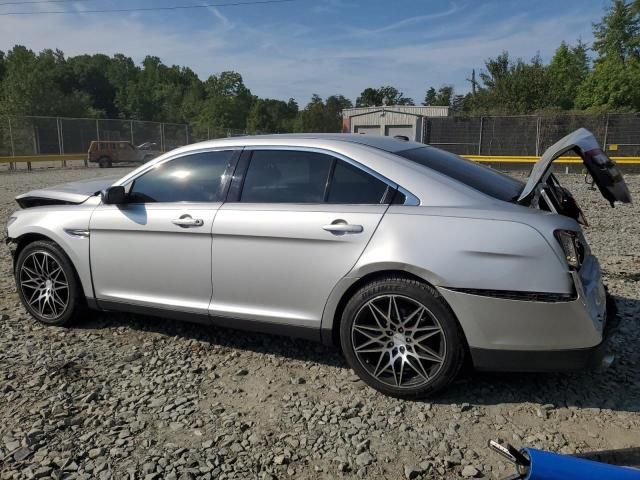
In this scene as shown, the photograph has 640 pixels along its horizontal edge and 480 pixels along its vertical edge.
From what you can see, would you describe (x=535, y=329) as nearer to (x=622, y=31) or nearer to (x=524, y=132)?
(x=524, y=132)

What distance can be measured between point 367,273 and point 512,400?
1202mm

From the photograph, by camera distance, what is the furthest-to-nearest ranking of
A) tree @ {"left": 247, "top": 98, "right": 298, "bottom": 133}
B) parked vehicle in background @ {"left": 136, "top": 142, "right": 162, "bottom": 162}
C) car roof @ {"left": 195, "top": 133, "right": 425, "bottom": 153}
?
1. tree @ {"left": 247, "top": 98, "right": 298, "bottom": 133}
2. parked vehicle in background @ {"left": 136, "top": 142, "right": 162, "bottom": 162}
3. car roof @ {"left": 195, "top": 133, "right": 425, "bottom": 153}

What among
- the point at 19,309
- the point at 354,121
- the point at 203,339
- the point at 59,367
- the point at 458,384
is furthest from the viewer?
the point at 354,121

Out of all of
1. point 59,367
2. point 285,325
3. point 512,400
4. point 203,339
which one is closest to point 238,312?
point 285,325

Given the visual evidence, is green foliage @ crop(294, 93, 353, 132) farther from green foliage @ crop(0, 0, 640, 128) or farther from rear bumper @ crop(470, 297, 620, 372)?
rear bumper @ crop(470, 297, 620, 372)

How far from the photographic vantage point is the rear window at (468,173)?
10.6 feet

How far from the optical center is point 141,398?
3264 mm

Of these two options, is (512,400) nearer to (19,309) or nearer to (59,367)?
(59,367)

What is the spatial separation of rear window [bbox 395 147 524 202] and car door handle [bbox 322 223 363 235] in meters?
0.63

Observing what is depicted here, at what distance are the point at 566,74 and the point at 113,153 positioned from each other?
37615 mm

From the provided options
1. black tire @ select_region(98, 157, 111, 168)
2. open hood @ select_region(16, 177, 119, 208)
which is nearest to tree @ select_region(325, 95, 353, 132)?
black tire @ select_region(98, 157, 111, 168)

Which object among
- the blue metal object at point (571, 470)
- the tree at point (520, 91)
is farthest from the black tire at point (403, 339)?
the tree at point (520, 91)

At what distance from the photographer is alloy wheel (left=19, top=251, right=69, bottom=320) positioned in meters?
4.29

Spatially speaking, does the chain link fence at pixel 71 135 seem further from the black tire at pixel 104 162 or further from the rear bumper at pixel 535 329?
the rear bumper at pixel 535 329
